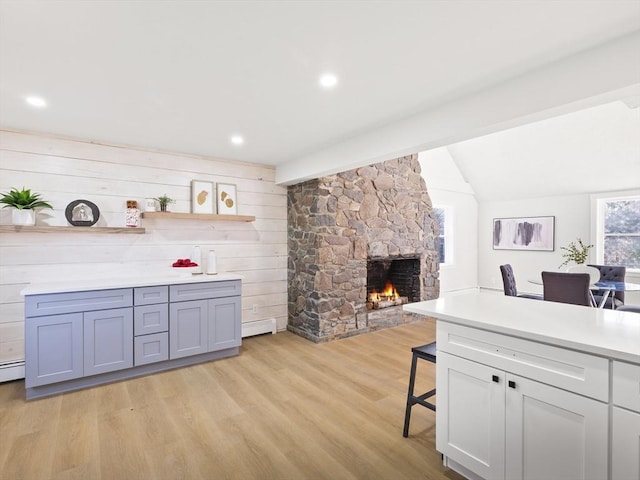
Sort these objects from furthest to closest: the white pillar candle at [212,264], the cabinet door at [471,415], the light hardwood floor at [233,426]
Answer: the white pillar candle at [212,264]
the light hardwood floor at [233,426]
the cabinet door at [471,415]

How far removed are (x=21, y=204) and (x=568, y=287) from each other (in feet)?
17.8

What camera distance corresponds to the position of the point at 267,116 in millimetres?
2871

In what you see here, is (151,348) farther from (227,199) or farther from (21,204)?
(227,199)

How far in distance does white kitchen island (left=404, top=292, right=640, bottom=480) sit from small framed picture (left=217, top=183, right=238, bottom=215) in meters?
2.88

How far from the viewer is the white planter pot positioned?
3018mm

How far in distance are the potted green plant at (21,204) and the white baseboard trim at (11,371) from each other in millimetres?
1343

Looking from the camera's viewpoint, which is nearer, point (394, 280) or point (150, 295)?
point (150, 295)

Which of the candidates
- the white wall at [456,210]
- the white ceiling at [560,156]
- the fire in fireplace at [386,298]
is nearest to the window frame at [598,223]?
the white ceiling at [560,156]

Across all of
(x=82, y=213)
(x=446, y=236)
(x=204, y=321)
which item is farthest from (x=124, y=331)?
(x=446, y=236)

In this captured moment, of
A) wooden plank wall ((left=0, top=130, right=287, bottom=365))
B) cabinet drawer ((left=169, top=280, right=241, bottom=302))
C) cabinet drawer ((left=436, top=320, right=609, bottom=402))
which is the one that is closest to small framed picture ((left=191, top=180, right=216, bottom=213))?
wooden plank wall ((left=0, top=130, right=287, bottom=365))

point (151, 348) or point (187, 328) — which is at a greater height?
point (187, 328)

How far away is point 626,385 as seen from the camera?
129 centimetres

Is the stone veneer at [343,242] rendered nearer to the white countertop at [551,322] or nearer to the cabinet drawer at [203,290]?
the cabinet drawer at [203,290]

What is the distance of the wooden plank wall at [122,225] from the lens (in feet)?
10.5
